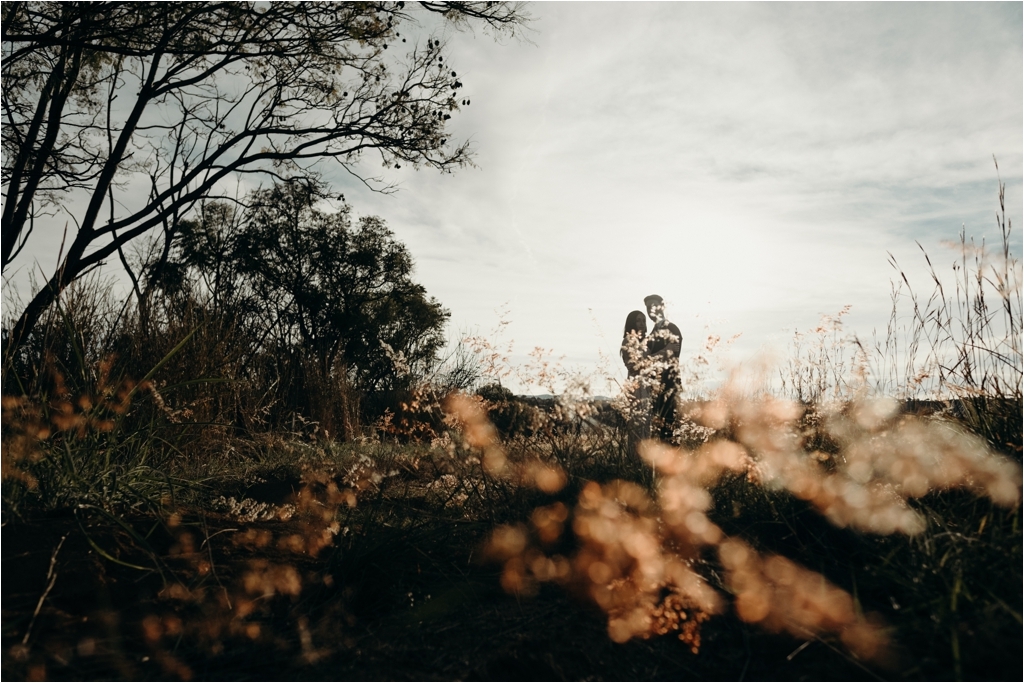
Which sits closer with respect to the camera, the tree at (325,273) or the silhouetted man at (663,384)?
the silhouetted man at (663,384)

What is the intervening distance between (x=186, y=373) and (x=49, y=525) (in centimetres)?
312

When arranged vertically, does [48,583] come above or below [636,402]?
below

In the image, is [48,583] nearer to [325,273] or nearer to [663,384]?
[663,384]

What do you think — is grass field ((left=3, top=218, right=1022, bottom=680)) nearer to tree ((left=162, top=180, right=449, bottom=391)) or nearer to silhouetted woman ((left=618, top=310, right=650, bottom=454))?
silhouetted woman ((left=618, top=310, right=650, bottom=454))

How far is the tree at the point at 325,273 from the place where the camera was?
16.6 metres

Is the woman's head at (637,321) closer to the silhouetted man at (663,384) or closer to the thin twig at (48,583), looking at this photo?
the silhouetted man at (663,384)

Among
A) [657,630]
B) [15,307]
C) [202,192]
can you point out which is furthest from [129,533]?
[202,192]

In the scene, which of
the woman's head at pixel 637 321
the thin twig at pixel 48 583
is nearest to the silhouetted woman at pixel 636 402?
the thin twig at pixel 48 583

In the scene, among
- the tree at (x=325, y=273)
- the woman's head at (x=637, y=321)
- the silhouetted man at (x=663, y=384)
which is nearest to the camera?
the silhouetted man at (x=663, y=384)

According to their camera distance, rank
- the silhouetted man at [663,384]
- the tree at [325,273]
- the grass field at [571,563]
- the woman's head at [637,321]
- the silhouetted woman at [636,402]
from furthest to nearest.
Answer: the tree at [325,273] → the woman's head at [637,321] → the silhouetted man at [663,384] → the silhouetted woman at [636,402] → the grass field at [571,563]

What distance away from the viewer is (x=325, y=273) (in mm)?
18875

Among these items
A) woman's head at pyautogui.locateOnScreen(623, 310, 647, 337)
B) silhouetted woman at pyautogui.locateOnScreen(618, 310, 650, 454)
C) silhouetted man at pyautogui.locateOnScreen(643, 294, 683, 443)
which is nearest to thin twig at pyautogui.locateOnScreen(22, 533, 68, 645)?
silhouetted woman at pyautogui.locateOnScreen(618, 310, 650, 454)

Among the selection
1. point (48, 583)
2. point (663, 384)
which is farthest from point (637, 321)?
point (48, 583)

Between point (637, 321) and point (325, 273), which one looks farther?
point (325, 273)
